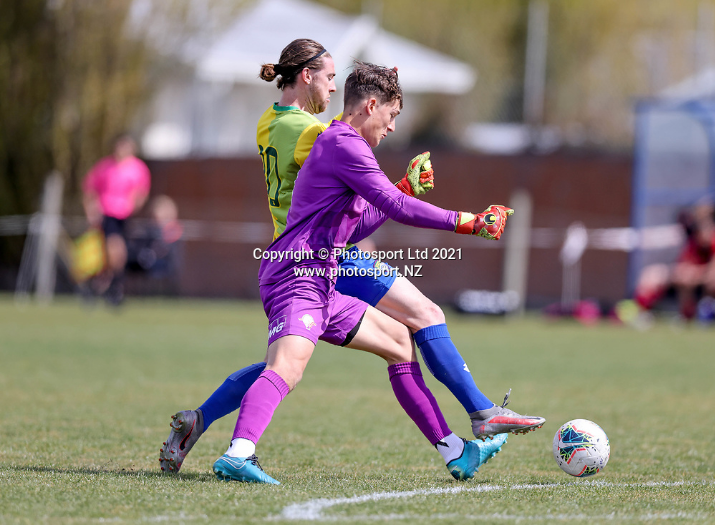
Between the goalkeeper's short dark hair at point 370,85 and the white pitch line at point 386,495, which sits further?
the goalkeeper's short dark hair at point 370,85

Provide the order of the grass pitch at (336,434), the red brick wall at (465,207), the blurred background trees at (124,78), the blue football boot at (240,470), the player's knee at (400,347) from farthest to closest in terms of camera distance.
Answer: the blurred background trees at (124,78)
the red brick wall at (465,207)
the player's knee at (400,347)
the blue football boot at (240,470)
the grass pitch at (336,434)

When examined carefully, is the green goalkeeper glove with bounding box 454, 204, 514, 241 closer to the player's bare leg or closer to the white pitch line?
the player's bare leg

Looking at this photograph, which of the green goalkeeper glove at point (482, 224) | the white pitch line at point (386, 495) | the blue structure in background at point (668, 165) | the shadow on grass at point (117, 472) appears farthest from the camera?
the blue structure in background at point (668, 165)

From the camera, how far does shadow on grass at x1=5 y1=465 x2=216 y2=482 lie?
14.2 ft

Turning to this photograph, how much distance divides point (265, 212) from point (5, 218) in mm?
4616

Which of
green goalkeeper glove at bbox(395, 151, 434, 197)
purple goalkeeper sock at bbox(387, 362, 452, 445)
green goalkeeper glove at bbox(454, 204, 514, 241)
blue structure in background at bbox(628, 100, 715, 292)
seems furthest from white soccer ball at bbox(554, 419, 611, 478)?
blue structure in background at bbox(628, 100, 715, 292)

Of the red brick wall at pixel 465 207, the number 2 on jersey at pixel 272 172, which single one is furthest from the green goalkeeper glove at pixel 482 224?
the red brick wall at pixel 465 207

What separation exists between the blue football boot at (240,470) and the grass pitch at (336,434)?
0.06 m

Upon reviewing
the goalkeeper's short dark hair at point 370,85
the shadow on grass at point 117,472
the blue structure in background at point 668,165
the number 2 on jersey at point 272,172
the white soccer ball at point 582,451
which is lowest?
the shadow on grass at point 117,472

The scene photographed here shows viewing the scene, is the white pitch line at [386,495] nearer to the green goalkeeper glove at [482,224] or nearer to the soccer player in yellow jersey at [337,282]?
the soccer player in yellow jersey at [337,282]

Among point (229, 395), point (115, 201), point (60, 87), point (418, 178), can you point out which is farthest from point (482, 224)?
point (60, 87)

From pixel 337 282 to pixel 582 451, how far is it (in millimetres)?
1341

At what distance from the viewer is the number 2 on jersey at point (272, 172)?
457 cm

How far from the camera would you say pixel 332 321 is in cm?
441
